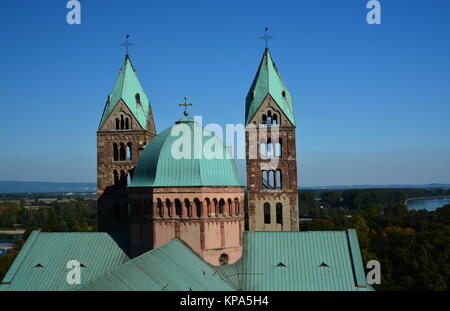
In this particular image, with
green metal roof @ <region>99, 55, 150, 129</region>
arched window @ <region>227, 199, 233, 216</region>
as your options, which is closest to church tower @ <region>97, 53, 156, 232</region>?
green metal roof @ <region>99, 55, 150, 129</region>

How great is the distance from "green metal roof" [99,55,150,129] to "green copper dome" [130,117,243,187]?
A: 56.6ft

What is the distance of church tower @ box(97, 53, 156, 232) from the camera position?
5956 cm

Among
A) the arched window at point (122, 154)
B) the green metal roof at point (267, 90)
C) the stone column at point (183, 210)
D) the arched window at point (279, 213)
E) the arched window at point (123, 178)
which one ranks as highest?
the green metal roof at point (267, 90)

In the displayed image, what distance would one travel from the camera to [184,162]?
136 feet

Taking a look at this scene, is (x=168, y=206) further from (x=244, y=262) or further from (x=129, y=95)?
(x=129, y=95)

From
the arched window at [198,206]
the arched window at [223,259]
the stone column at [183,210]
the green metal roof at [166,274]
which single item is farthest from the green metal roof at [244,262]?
the arched window at [198,206]

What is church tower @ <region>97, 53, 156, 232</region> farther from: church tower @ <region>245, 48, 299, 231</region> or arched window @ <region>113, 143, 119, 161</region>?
church tower @ <region>245, 48, 299, 231</region>

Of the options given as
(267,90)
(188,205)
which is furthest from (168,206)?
(267,90)

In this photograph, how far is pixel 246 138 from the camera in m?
55.0

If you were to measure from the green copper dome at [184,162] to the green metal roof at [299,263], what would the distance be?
541cm

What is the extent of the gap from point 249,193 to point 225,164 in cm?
1267

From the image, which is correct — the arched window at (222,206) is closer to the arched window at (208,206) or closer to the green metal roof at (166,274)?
the arched window at (208,206)

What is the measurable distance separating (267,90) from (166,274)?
27.0 metres

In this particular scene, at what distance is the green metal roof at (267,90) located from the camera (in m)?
55.0
